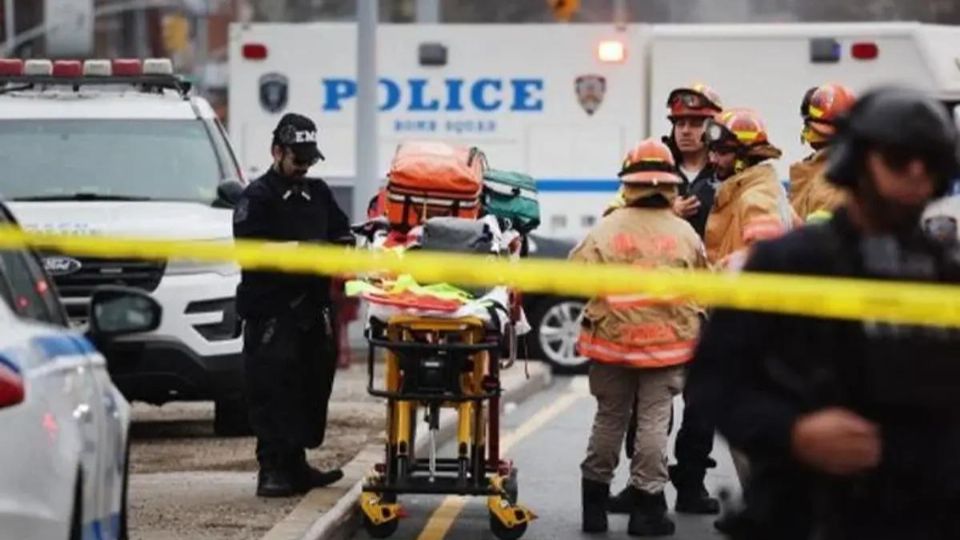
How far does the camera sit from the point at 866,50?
23.1 metres

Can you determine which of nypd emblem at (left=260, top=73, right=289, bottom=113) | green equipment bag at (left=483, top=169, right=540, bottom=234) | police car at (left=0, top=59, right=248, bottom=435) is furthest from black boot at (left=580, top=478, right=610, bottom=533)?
nypd emblem at (left=260, top=73, right=289, bottom=113)

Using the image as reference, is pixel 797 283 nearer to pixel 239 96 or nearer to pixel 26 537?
pixel 26 537

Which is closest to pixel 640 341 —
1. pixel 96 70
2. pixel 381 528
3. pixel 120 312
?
pixel 381 528

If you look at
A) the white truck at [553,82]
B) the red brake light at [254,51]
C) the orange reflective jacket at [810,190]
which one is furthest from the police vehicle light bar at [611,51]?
the orange reflective jacket at [810,190]

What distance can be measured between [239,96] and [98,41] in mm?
69635

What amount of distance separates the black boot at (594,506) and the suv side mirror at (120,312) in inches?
175

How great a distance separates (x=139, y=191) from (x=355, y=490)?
3.85 metres

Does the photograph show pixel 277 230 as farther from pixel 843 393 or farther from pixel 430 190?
pixel 843 393

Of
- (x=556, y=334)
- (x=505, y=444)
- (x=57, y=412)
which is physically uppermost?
(x=57, y=412)

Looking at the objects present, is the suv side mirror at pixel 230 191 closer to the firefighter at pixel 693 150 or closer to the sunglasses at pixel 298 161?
the sunglasses at pixel 298 161

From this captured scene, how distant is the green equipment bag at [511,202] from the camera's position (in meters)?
12.9

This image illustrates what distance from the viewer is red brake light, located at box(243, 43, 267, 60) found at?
24.2m

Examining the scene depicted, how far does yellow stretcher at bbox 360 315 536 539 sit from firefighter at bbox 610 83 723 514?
1.00 meters

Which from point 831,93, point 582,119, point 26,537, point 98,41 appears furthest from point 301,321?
point 98,41
